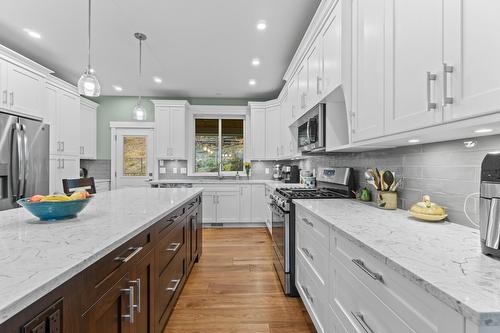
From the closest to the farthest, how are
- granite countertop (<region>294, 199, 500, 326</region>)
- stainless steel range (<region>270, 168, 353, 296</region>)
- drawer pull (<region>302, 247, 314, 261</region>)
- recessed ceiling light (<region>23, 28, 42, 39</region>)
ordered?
granite countertop (<region>294, 199, 500, 326</region>) → drawer pull (<region>302, 247, 314, 261</region>) → stainless steel range (<region>270, 168, 353, 296</region>) → recessed ceiling light (<region>23, 28, 42, 39</region>)

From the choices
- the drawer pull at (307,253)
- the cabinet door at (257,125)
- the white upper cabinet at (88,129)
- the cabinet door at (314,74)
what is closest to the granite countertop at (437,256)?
the drawer pull at (307,253)

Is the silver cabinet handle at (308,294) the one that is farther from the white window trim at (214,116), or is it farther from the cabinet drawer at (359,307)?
the white window trim at (214,116)

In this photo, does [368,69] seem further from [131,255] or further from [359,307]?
[131,255]

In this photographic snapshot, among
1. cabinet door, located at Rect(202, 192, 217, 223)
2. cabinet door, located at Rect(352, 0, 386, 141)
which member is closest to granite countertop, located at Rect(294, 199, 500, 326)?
cabinet door, located at Rect(352, 0, 386, 141)

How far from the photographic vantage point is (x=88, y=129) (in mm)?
5223

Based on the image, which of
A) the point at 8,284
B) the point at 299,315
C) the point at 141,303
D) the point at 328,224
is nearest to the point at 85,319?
the point at 8,284

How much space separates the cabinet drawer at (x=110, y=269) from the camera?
83 centimetres

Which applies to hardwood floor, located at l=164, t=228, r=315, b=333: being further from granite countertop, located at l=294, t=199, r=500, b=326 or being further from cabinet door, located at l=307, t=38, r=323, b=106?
cabinet door, located at l=307, t=38, r=323, b=106

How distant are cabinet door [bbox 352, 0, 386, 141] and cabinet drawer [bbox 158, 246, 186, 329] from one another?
1.64 meters

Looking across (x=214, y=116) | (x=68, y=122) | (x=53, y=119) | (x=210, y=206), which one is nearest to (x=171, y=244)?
→ (x=210, y=206)

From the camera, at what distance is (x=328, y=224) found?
1410 millimetres

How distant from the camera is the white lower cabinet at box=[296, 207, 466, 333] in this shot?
704 millimetres

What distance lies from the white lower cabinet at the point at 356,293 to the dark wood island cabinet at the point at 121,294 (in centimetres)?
100

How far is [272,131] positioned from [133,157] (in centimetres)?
309
